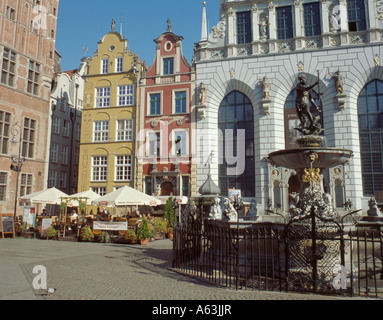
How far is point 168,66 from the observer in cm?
2897

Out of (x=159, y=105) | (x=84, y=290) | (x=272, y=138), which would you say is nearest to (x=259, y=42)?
(x=272, y=138)

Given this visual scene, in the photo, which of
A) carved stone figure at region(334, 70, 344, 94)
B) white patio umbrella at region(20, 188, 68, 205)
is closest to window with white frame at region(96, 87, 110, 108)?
white patio umbrella at region(20, 188, 68, 205)

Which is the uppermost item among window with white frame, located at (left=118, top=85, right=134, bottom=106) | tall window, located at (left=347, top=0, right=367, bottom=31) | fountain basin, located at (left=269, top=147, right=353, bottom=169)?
tall window, located at (left=347, top=0, right=367, bottom=31)

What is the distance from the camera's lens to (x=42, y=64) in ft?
102

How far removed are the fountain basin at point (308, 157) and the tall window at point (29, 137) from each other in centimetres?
2504

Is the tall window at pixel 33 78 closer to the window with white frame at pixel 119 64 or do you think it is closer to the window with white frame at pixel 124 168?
the window with white frame at pixel 119 64

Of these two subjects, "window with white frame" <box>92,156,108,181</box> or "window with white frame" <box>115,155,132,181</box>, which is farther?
"window with white frame" <box>92,156,108,181</box>

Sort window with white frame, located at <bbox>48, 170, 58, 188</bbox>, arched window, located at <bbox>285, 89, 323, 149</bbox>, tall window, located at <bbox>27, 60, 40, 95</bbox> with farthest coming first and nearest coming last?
window with white frame, located at <bbox>48, 170, 58, 188</bbox>, tall window, located at <bbox>27, 60, 40, 95</bbox>, arched window, located at <bbox>285, 89, 323, 149</bbox>

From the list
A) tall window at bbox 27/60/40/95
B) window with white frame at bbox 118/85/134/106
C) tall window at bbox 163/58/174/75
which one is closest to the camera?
tall window at bbox 163/58/174/75

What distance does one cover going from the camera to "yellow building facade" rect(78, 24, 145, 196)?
95.1 feet

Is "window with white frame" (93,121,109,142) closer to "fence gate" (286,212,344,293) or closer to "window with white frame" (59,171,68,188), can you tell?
"window with white frame" (59,171,68,188)

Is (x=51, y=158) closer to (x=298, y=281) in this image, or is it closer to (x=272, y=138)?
(x=272, y=138)

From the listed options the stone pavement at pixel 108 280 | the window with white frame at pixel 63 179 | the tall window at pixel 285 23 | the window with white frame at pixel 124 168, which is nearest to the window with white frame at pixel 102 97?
the window with white frame at pixel 124 168

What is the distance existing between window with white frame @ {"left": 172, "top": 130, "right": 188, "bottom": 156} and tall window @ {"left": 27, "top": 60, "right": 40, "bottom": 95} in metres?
13.3
